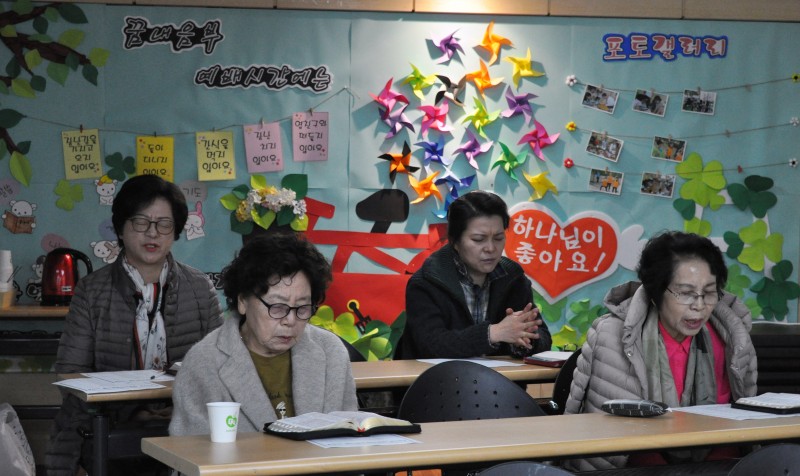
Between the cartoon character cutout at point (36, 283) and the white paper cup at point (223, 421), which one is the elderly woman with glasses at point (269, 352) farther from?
the cartoon character cutout at point (36, 283)

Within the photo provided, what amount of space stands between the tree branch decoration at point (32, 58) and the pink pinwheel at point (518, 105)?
7.10 feet

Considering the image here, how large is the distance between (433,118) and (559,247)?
3.30ft

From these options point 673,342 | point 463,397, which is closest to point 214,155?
point 463,397

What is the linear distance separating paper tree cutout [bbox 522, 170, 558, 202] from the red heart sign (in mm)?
62

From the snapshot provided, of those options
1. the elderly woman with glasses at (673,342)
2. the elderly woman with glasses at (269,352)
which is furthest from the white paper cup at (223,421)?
the elderly woman with glasses at (673,342)

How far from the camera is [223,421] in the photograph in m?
2.55

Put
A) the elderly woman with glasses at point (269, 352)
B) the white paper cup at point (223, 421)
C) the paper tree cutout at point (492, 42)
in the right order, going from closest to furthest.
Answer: the white paper cup at point (223, 421), the elderly woman with glasses at point (269, 352), the paper tree cutout at point (492, 42)

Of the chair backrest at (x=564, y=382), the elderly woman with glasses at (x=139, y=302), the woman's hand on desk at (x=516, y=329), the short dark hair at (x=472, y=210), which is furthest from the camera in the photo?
the short dark hair at (x=472, y=210)

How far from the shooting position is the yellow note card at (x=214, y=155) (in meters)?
5.65

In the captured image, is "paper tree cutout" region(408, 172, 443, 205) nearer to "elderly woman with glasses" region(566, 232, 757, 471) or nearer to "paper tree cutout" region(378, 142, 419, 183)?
"paper tree cutout" region(378, 142, 419, 183)

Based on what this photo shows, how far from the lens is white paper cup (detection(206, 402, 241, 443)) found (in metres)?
2.55

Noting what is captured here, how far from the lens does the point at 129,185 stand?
13.5 feet

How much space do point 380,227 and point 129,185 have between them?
197 cm

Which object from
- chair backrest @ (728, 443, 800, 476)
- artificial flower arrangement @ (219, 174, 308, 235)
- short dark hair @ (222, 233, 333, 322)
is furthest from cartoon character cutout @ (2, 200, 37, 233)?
chair backrest @ (728, 443, 800, 476)
